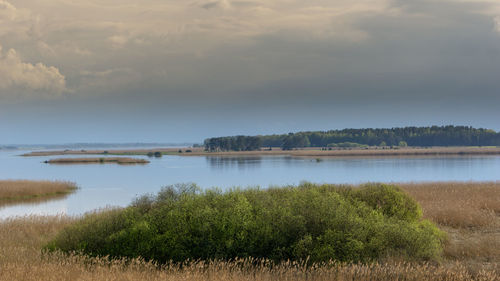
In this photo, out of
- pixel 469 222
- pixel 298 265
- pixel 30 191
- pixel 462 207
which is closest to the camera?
pixel 298 265

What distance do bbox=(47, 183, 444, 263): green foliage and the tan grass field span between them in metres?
0.55

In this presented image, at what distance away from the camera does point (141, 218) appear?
49.0ft

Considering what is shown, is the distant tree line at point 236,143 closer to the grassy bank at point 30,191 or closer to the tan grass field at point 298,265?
the grassy bank at point 30,191

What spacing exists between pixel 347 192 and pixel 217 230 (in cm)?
725

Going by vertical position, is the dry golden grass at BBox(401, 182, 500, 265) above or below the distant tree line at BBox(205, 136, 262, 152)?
below

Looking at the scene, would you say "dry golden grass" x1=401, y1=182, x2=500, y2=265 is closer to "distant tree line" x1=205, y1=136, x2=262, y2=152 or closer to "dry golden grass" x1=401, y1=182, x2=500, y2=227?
"dry golden grass" x1=401, y1=182, x2=500, y2=227

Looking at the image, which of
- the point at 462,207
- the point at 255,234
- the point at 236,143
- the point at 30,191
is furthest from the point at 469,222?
the point at 236,143

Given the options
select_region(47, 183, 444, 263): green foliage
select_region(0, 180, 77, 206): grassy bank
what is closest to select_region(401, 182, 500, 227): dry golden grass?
select_region(47, 183, 444, 263): green foliage

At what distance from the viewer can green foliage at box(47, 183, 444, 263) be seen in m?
12.9

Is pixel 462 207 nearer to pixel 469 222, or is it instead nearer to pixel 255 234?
pixel 469 222

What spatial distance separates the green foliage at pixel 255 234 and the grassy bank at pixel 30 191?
34.0 meters

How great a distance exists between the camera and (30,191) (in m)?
48.3

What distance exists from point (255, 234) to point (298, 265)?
4136 mm

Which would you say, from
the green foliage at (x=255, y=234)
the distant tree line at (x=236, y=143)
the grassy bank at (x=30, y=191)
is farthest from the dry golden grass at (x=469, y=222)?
the distant tree line at (x=236, y=143)
